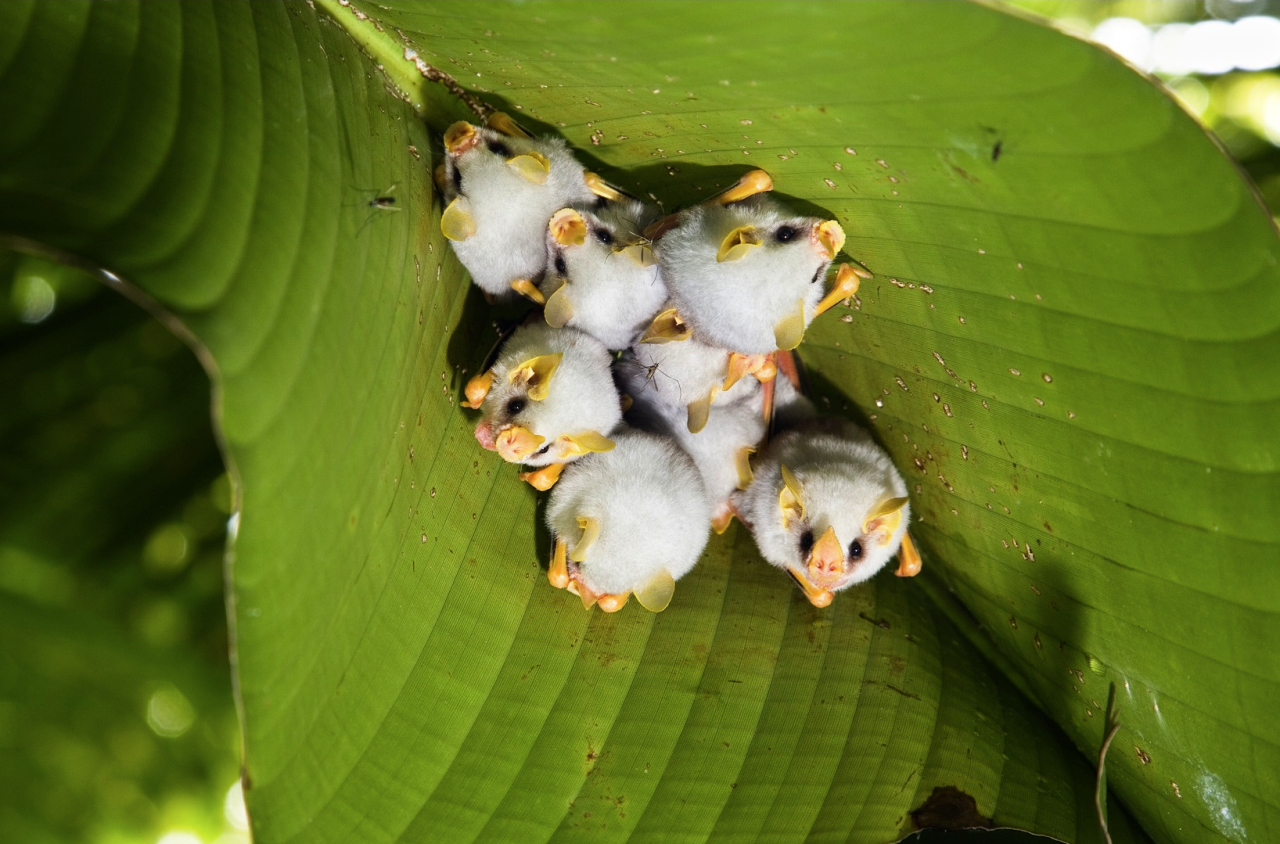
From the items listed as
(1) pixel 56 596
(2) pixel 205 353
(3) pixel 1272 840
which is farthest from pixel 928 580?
(1) pixel 56 596

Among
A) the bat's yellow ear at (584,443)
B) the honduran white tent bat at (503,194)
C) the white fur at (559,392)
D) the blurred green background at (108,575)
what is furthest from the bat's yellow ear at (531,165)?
the blurred green background at (108,575)

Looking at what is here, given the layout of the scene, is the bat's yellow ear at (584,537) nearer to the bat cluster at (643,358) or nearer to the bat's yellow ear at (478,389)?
the bat cluster at (643,358)

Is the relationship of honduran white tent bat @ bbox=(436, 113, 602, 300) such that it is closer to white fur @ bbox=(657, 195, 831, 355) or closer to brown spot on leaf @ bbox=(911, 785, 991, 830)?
white fur @ bbox=(657, 195, 831, 355)

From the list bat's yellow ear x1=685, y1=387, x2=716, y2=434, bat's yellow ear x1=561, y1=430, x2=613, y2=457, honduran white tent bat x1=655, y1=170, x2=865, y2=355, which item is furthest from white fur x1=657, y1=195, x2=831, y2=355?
bat's yellow ear x1=561, y1=430, x2=613, y2=457

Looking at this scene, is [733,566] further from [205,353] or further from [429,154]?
[205,353]

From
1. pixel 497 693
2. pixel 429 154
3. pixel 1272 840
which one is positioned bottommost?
pixel 1272 840
